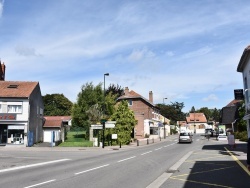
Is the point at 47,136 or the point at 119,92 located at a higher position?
the point at 119,92

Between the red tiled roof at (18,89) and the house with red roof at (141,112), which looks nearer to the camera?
the red tiled roof at (18,89)

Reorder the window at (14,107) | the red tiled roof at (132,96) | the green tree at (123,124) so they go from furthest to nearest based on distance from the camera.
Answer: the red tiled roof at (132,96)
the green tree at (123,124)
the window at (14,107)

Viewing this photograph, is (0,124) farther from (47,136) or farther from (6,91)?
(47,136)

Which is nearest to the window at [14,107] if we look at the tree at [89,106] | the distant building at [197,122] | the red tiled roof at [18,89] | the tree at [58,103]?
the red tiled roof at [18,89]

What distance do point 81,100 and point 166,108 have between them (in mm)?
62774

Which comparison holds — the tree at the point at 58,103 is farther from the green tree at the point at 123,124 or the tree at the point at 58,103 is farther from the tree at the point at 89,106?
the green tree at the point at 123,124

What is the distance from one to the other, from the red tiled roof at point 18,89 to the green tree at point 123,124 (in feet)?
39.0

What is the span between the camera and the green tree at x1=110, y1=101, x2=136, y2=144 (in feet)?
125

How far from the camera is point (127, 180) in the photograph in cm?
1139

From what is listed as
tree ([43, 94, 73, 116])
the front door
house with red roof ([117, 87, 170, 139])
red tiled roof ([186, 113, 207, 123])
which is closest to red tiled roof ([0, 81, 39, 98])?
the front door

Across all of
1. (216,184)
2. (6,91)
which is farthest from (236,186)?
(6,91)

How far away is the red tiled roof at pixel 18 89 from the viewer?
37750 millimetres

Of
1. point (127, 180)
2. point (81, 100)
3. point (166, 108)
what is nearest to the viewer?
point (127, 180)

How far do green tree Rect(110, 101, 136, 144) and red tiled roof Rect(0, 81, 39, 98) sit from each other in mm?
11888
